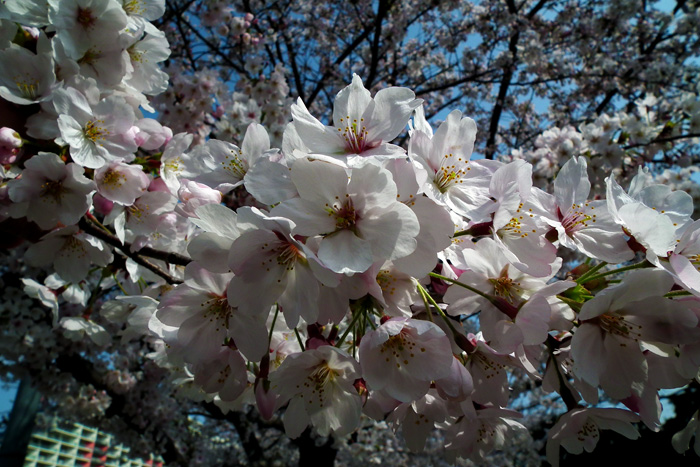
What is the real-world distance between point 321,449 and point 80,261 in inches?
197

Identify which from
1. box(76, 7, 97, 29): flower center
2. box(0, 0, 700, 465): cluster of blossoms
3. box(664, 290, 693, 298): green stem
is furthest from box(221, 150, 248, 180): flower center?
box(664, 290, 693, 298): green stem

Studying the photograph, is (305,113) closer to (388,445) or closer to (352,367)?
(352,367)

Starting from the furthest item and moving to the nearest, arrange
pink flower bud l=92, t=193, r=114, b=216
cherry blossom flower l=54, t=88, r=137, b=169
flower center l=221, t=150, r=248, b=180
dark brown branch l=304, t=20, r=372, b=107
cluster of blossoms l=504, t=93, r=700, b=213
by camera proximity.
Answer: dark brown branch l=304, t=20, r=372, b=107, cluster of blossoms l=504, t=93, r=700, b=213, pink flower bud l=92, t=193, r=114, b=216, cherry blossom flower l=54, t=88, r=137, b=169, flower center l=221, t=150, r=248, b=180

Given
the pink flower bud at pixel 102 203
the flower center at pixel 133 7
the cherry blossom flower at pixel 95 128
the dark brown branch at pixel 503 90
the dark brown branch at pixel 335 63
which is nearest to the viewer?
the cherry blossom flower at pixel 95 128

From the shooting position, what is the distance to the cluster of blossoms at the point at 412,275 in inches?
31.4

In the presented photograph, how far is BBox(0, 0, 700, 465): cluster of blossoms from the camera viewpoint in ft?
2.62

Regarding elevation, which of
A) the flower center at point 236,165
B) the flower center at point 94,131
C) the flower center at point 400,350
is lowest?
the flower center at point 400,350

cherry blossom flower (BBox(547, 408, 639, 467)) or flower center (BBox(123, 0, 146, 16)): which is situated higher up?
flower center (BBox(123, 0, 146, 16))

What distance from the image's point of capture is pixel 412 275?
812 millimetres

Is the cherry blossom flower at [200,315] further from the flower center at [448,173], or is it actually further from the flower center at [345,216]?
the flower center at [448,173]

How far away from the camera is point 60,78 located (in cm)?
145

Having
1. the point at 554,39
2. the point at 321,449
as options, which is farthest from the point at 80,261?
the point at 554,39

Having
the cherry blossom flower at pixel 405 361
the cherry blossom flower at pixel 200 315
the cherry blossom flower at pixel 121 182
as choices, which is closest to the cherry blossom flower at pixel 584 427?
the cherry blossom flower at pixel 405 361

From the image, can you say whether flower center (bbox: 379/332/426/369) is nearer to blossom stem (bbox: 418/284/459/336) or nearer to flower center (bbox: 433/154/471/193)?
blossom stem (bbox: 418/284/459/336)
